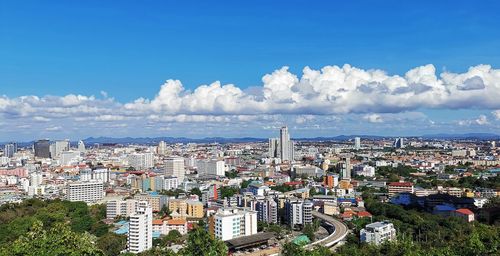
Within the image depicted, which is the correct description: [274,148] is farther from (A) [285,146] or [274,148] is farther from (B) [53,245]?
(B) [53,245]

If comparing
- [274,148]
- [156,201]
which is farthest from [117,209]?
[274,148]

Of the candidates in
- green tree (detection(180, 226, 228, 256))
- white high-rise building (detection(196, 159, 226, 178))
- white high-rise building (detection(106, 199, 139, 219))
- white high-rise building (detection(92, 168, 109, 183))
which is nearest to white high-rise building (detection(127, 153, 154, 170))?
white high-rise building (detection(196, 159, 226, 178))

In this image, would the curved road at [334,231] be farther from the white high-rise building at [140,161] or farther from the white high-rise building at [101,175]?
the white high-rise building at [140,161]

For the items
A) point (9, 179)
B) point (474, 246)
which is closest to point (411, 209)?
point (474, 246)

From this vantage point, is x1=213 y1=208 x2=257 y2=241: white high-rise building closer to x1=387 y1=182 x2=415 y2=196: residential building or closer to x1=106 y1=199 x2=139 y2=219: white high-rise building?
x1=106 y1=199 x2=139 y2=219: white high-rise building

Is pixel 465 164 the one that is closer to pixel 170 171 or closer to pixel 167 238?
pixel 170 171

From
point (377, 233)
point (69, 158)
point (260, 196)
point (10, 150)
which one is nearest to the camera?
point (377, 233)
